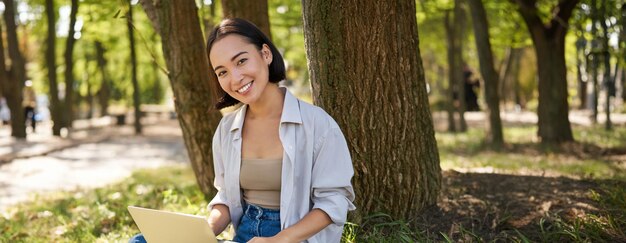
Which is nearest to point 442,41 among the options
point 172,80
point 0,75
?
point 0,75

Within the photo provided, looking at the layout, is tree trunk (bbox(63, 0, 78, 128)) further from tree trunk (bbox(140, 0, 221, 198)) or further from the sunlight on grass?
tree trunk (bbox(140, 0, 221, 198))

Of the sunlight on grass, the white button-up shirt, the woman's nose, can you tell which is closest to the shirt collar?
the white button-up shirt

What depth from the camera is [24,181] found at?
12383mm

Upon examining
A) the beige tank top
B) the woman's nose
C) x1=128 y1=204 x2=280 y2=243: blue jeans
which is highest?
the woman's nose

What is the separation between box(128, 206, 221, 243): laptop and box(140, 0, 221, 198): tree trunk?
158 inches

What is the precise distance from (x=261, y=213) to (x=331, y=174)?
41cm

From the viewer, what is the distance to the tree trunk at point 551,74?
13711mm

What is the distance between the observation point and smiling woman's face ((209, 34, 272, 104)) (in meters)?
3.20

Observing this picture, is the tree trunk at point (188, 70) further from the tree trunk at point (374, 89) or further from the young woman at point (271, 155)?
the young woman at point (271, 155)

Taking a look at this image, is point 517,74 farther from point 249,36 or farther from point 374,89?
point 249,36

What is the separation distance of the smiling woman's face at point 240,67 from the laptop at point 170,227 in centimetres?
59

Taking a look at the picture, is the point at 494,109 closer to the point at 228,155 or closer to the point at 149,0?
the point at 149,0

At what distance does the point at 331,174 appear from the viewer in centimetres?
316

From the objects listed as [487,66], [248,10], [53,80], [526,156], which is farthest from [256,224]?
[53,80]
